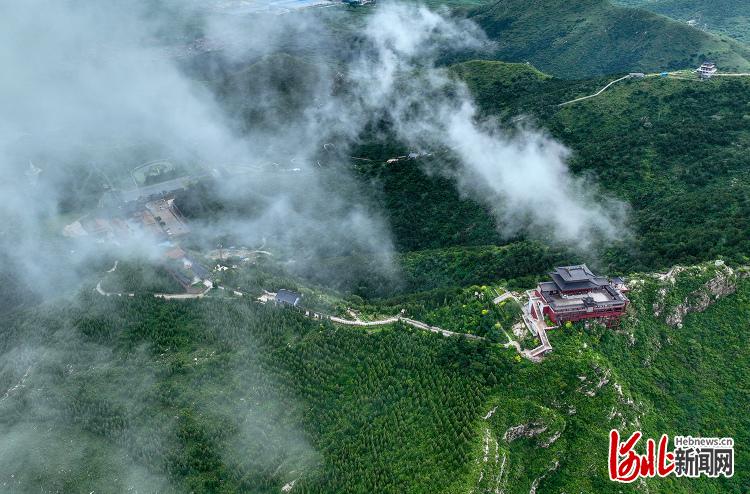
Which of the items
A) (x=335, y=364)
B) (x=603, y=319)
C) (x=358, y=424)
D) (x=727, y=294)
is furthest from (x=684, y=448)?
(x=335, y=364)

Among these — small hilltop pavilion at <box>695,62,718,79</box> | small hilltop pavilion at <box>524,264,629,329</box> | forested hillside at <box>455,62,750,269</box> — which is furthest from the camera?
small hilltop pavilion at <box>695,62,718,79</box>

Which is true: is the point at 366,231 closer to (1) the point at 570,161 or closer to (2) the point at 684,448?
(1) the point at 570,161

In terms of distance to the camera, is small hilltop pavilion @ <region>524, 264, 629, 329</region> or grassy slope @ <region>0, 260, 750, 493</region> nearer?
grassy slope @ <region>0, 260, 750, 493</region>

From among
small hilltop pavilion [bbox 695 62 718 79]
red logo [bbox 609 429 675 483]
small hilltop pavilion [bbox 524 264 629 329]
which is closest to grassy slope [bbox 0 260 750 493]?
red logo [bbox 609 429 675 483]

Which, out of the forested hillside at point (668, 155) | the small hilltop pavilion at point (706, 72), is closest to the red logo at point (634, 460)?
the forested hillside at point (668, 155)

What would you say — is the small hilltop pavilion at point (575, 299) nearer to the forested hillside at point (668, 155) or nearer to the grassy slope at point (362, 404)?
the grassy slope at point (362, 404)

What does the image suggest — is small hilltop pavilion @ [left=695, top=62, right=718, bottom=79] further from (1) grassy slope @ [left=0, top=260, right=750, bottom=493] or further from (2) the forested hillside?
(1) grassy slope @ [left=0, top=260, right=750, bottom=493]
